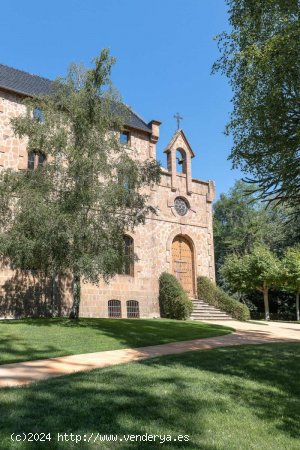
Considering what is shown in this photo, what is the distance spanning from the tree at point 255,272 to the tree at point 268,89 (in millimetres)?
16652

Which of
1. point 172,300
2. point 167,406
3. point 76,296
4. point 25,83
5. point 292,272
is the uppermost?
point 25,83

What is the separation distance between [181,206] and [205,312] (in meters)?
6.16

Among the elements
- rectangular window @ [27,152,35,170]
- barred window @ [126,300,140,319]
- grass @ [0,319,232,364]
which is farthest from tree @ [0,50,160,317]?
barred window @ [126,300,140,319]

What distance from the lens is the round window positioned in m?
22.8

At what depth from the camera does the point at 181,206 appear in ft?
75.4

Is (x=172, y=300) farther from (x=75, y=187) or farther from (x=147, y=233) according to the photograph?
(x=75, y=187)

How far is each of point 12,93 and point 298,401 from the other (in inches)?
661

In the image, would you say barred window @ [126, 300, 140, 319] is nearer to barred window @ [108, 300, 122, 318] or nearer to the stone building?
the stone building

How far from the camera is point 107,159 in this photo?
1357cm

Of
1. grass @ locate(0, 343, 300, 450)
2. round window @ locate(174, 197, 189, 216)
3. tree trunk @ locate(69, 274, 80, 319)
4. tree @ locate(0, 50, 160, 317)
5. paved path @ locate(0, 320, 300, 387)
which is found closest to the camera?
grass @ locate(0, 343, 300, 450)

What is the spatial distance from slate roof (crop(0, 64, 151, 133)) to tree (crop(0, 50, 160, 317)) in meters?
3.67

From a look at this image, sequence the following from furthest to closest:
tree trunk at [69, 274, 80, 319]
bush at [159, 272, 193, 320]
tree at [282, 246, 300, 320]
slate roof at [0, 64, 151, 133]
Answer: tree at [282, 246, 300, 320], bush at [159, 272, 193, 320], slate roof at [0, 64, 151, 133], tree trunk at [69, 274, 80, 319]

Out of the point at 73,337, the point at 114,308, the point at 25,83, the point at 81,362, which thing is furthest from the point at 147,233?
the point at 81,362

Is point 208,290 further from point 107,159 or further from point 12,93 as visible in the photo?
point 12,93
